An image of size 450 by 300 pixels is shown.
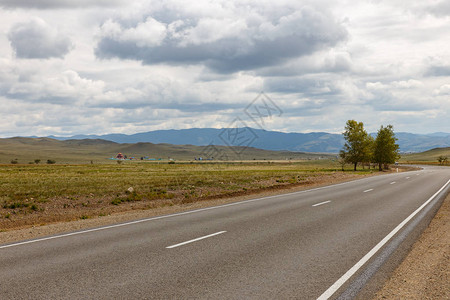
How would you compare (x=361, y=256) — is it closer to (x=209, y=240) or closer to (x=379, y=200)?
(x=209, y=240)

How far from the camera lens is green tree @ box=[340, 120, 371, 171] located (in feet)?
257

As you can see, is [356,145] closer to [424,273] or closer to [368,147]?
[368,147]

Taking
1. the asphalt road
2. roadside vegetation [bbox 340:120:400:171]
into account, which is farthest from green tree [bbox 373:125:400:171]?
the asphalt road

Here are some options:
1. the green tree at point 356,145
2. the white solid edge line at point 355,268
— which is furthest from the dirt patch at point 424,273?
the green tree at point 356,145

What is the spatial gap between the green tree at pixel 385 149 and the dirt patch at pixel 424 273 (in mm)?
72968

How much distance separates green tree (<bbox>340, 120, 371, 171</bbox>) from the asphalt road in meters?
68.0

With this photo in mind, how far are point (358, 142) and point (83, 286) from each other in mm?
78857

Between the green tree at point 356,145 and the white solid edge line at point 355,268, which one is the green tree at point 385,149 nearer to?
the green tree at point 356,145

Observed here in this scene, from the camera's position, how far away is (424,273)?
6895mm

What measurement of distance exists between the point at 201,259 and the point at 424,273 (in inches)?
159

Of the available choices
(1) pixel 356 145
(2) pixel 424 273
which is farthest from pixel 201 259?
(1) pixel 356 145

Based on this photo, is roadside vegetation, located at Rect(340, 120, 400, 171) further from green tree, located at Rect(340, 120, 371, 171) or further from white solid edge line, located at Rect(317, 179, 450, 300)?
white solid edge line, located at Rect(317, 179, 450, 300)

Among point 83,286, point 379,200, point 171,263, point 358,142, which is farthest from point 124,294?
point 358,142

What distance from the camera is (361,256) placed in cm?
809
